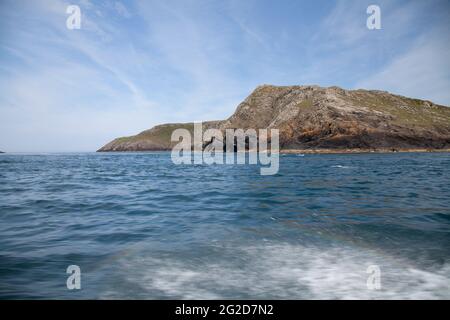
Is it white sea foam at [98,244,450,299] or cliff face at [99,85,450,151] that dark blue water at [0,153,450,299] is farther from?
cliff face at [99,85,450,151]

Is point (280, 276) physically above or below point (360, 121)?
below

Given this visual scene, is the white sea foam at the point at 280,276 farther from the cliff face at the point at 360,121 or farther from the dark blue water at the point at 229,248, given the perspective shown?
the cliff face at the point at 360,121

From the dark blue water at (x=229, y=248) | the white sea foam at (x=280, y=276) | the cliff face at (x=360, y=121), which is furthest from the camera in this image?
the cliff face at (x=360, y=121)

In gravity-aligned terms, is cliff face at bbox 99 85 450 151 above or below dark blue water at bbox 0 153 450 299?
above

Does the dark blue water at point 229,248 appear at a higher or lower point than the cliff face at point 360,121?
lower

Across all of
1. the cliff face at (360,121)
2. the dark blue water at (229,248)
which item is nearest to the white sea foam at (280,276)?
the dark blue water at (229,248)

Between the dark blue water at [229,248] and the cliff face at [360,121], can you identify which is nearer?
the dark blue water at [229,248]

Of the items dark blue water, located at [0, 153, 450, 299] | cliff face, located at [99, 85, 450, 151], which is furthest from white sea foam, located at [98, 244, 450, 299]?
cliff face, located at [99, 85, 450, 151]

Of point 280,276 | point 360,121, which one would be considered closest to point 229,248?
point 280,276

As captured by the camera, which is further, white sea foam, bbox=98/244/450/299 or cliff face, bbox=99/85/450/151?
cliff face, bbox=99/85/450/151

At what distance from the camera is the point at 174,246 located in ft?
24.5

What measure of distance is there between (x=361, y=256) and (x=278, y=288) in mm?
2794

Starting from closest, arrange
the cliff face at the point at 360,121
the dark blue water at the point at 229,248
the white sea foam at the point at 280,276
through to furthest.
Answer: the white sea foam at the point at 280,276, the dark blue water at the point at 229,248, the cliff face at the point at 360,121

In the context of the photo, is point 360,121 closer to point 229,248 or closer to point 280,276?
point 229,248
